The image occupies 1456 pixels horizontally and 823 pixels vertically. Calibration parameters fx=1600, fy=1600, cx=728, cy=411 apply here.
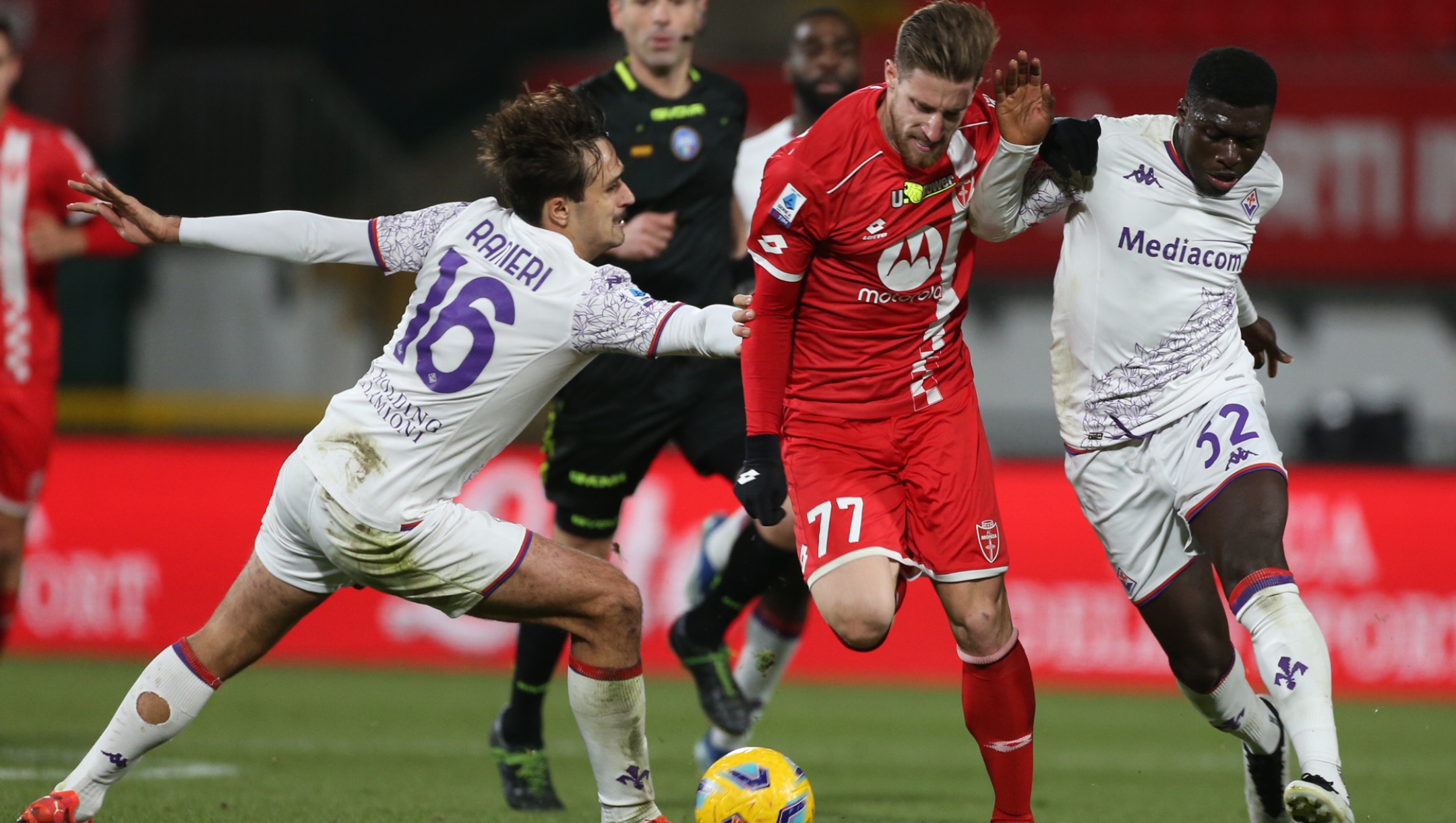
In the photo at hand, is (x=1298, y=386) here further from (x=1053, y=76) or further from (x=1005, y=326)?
(x=1053, y=76)

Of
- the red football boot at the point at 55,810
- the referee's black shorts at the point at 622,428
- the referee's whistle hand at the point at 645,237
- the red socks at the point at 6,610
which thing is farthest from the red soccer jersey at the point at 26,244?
the red football boot at the point at 55,810

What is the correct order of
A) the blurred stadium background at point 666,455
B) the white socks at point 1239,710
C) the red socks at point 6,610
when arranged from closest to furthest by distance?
the white socks at point 1239,710 → the red socks at point 6,610 → the blurred stadium background at point 666,455

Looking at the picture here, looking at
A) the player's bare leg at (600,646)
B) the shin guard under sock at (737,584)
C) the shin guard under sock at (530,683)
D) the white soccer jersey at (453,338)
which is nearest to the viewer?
the white soccer jersey at (453,338)

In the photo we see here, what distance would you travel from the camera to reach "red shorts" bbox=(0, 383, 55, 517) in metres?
7.02

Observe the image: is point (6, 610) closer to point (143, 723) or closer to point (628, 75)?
point (143, 723)

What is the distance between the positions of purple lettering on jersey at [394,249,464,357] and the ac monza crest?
5.40 feet

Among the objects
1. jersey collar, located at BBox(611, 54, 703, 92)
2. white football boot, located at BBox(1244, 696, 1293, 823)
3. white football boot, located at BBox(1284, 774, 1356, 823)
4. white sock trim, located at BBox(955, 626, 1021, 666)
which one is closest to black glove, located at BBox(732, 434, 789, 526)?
white sock trim, located at BBox(955, 626, 1021, 666)

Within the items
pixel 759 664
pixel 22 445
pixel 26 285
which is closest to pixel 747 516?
pixel 759 664

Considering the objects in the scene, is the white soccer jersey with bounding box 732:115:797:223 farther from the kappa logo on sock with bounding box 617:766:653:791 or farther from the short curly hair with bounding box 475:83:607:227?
the kappa logo on sock with bounding box 617:766:653:791

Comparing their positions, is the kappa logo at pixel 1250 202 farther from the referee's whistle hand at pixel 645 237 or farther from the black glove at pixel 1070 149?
the referee's whistle hand at pixel 645 237

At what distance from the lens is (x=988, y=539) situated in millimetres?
4609

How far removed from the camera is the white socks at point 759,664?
6.08 metres

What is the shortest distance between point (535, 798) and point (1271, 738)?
2.48m

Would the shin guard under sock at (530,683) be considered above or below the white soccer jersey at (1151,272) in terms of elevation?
below
